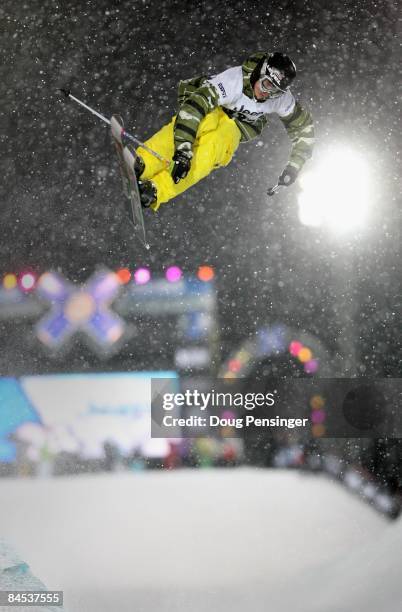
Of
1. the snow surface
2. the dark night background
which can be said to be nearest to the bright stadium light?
the dark night background

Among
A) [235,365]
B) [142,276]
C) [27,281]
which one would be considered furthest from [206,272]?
[27,281]

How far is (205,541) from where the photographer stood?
5.55m

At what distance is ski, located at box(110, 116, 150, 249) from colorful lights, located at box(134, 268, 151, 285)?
6.34 ft

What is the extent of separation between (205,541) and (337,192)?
11.5 feet

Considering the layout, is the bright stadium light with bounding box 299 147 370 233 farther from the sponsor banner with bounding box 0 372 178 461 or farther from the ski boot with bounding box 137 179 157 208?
the sponsor banner with bounding box 0 372 178 461

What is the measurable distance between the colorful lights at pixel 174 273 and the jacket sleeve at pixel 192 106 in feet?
7.43

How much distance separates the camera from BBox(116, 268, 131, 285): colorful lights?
6008mm

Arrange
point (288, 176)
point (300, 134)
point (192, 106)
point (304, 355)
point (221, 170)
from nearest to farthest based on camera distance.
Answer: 1. point (192, 106)
2. point (288, 176)
3. point (300, 134)
4. point (221, 170)
5. point (304, 355)

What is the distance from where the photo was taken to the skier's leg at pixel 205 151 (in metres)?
3.85

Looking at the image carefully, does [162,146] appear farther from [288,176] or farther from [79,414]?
[79,414]

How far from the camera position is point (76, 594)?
5.15 m

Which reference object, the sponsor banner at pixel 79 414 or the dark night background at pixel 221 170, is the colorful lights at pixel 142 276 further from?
the sponsor banner at pixel 79 414

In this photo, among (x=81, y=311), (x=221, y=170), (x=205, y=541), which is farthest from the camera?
(x=81, y=311)

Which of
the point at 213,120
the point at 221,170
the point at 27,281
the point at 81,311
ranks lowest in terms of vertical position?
the point at 81,311
